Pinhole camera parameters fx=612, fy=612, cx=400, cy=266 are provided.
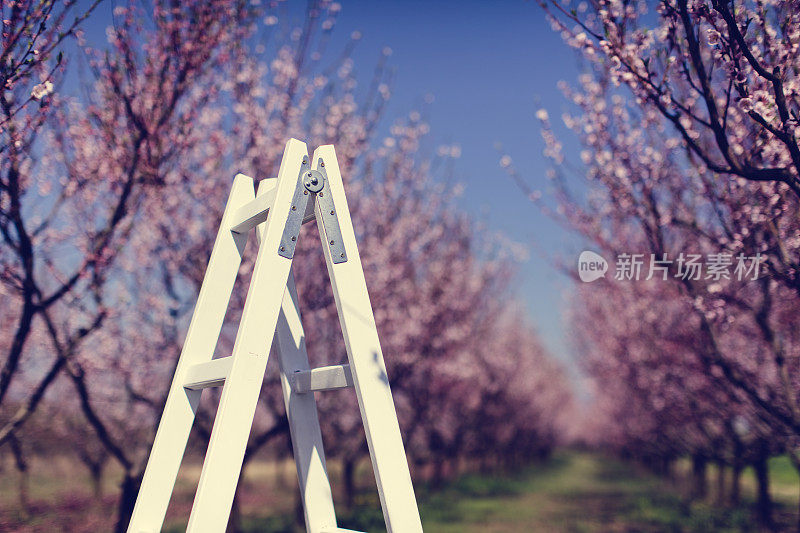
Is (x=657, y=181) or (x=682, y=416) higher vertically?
(x=657, y=181)

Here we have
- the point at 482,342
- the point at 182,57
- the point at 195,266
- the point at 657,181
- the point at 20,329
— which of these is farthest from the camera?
the point at 482,342

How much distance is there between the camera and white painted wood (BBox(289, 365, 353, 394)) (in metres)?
2.93

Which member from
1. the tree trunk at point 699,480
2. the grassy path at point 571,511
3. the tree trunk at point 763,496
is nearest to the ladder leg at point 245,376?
the grassy path at point 571,511

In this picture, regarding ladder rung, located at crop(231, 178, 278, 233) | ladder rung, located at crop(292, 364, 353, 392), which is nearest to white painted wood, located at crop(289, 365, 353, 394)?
ladder rung, located at crop(292, 364, 353, 392)

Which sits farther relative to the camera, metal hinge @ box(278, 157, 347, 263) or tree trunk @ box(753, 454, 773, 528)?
tree trunk @ box(753, 454, 773, 528)

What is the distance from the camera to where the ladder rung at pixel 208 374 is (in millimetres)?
2737

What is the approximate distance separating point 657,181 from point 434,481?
14.7 meters

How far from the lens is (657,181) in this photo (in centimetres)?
681

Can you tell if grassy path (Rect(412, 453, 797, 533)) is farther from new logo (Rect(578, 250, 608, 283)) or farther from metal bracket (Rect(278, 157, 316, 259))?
metal bracket (Rect(278, 157, 316, 259))

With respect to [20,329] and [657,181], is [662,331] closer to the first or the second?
[657,181]

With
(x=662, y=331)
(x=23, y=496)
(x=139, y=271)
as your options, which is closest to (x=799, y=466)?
(x=662, y=331)

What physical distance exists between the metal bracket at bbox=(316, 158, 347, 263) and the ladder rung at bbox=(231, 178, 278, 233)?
235 millimetres

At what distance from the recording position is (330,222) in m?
2.94

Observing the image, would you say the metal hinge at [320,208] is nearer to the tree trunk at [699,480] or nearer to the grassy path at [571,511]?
the grassy path at [571,511]
